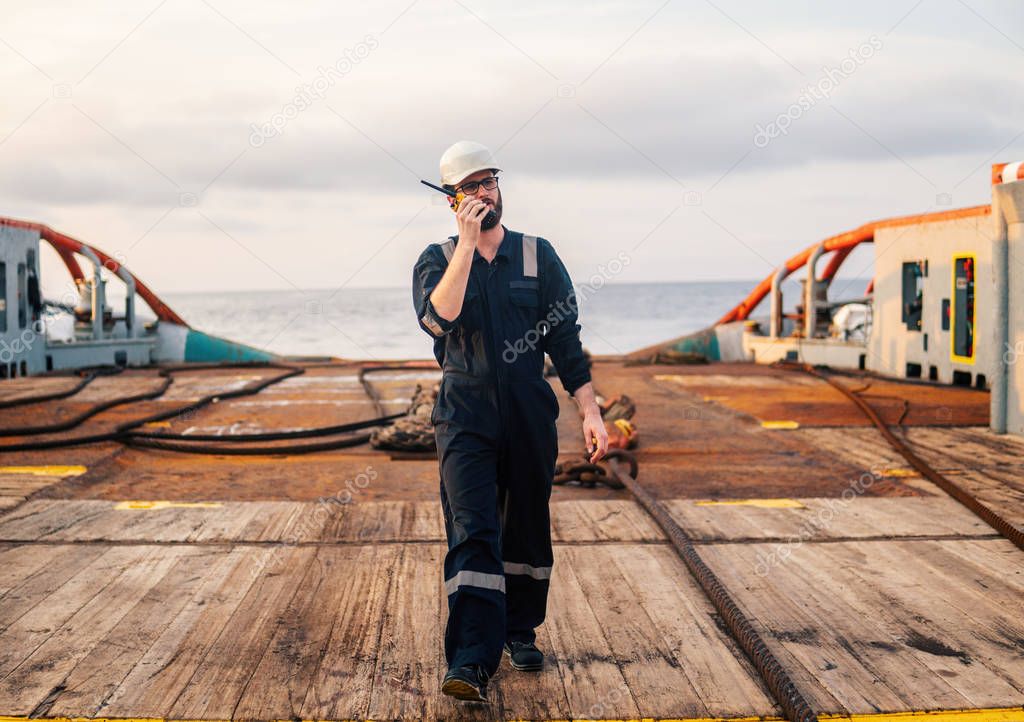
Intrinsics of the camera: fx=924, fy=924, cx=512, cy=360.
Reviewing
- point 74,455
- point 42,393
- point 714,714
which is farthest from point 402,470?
point 42,393

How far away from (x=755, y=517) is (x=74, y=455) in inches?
218

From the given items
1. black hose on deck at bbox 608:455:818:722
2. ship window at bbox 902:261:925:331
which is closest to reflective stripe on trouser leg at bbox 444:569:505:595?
black hose on deck at bbox 608:455:818:722

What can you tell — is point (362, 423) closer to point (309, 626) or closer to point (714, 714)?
point (309, 626)

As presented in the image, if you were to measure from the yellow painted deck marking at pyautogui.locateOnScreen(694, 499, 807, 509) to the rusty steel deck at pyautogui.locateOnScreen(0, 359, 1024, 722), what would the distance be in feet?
0.10

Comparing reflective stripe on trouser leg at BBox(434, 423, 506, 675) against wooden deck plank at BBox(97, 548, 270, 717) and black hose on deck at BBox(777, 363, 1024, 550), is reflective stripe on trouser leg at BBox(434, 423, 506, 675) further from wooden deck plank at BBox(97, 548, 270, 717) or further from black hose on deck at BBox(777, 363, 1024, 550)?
black hose on deck at BBox(777, 363, 1024, 550)

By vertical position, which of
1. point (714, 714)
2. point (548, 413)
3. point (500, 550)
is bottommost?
point (714, 714)

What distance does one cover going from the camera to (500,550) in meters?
3.36

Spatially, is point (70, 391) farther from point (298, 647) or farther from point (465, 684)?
point (465, 684)

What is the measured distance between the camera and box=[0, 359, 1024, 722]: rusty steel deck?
3.12 metres

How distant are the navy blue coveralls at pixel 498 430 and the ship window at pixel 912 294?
11.8 metres

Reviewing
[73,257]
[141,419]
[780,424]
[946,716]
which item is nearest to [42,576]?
[946,716]

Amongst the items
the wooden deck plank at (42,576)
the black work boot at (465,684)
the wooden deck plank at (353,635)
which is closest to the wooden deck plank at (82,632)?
the wooden deck plank at (42,576)

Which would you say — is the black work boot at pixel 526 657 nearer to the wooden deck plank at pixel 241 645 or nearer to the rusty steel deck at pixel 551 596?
the rusty steel deck at pixel 551 596

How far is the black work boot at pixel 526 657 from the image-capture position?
10.9ft
